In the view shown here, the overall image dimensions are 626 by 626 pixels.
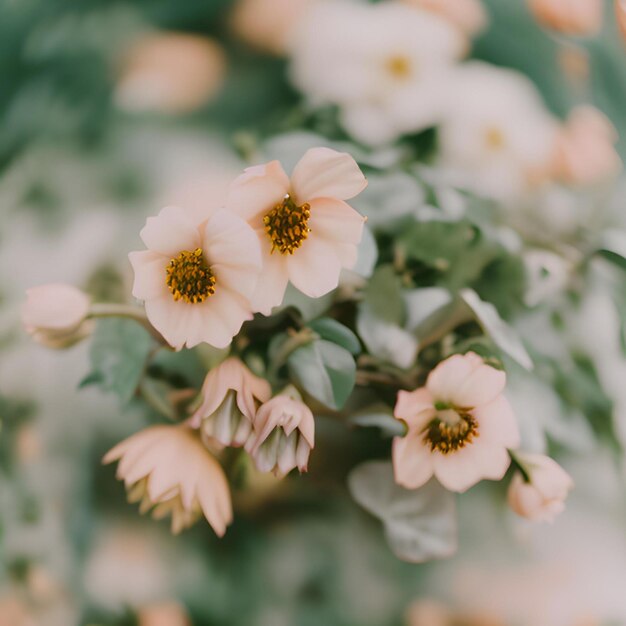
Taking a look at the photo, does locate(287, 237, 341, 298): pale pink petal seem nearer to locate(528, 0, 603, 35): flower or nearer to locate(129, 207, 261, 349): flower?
locate(129, 207, 261, 349): flower

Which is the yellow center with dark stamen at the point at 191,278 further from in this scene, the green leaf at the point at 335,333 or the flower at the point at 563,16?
the flower at the point at 563,16

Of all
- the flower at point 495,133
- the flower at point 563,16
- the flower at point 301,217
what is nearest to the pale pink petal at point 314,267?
the flower at point 301,217

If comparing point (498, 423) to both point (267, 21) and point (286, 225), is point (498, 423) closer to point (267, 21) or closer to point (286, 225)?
point (286, 225)

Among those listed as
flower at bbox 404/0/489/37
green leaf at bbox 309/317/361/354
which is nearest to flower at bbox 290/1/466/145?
flower at bbox 404/0/489/37

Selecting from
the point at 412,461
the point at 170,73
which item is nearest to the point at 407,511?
the point at 412,461

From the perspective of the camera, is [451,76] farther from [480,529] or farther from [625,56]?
[480,529]

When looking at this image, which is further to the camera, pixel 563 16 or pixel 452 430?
pixel 563 16
